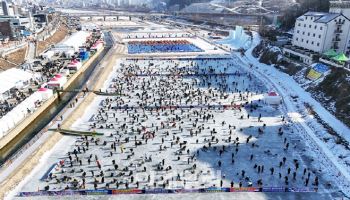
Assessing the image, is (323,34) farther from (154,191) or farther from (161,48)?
(161,48)

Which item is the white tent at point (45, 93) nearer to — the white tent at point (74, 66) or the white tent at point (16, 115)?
the white tent at point (16, 115)

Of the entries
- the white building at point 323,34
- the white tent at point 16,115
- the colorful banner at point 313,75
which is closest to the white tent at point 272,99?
the colorful banner at point 313,75

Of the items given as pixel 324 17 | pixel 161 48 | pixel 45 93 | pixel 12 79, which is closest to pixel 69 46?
pixel 161 48

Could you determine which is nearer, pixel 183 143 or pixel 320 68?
pixel 183 143

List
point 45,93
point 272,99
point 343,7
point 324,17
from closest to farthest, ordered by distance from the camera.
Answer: point 272,99 < point 45,93 < point 324,17 < point 343,7

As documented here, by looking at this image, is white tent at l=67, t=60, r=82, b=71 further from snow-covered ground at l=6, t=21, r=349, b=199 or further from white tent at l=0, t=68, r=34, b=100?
snow-covered ground at l=6, t=21, r=349, b=199

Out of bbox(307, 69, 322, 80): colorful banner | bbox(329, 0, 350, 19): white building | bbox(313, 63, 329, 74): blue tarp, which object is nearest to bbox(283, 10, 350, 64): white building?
bbox(329, 0, 350, 19): white building
